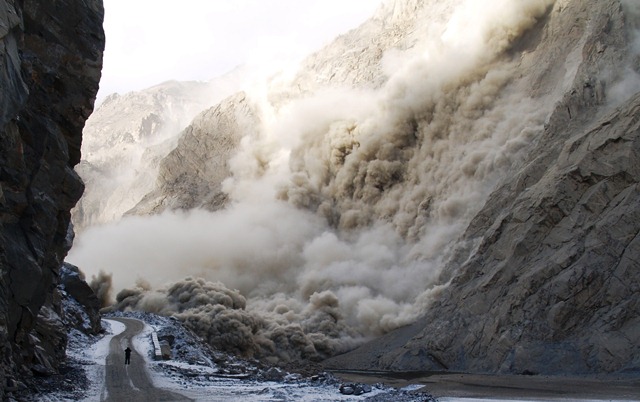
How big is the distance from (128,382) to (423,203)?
4072cm

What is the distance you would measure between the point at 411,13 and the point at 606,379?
2524 inches

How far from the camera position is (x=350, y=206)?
69.6m

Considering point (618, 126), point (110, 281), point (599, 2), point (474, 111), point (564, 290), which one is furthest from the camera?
point (110, 281)

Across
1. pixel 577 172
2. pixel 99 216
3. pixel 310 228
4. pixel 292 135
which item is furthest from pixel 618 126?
pixel 99 216

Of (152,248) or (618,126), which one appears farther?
(152,248)

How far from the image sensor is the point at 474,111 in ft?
196

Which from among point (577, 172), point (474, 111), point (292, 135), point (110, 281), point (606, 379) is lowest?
point (606, 379)

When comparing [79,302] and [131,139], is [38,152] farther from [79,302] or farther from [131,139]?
[131,139]

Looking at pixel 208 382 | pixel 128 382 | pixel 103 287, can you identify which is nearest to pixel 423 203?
pixel 208 382

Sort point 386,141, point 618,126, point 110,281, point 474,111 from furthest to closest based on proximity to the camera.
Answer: point 110,281 < point 386,141 < point 474,111 < point 618,126

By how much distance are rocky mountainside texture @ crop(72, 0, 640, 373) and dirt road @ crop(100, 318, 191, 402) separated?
635 inches

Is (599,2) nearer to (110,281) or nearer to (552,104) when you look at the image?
(552,104)

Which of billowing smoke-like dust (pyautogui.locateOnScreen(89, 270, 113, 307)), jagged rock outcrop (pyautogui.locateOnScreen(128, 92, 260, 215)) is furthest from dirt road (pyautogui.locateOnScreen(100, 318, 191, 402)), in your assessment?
jagged rock outcrop (pyautogui.locateOnScreen(128, 92, 260, 215))

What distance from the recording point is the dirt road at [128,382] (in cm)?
1881
